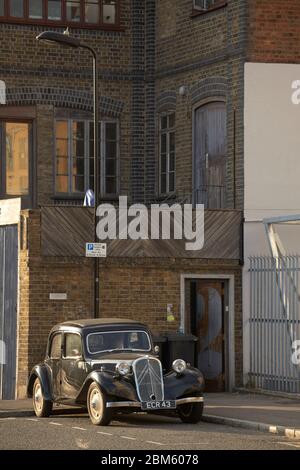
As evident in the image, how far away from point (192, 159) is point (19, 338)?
19.9 feet

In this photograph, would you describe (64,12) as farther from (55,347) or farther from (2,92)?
(55,347)

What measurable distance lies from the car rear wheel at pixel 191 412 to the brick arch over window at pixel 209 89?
29.1ft

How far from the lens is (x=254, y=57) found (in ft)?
88.6

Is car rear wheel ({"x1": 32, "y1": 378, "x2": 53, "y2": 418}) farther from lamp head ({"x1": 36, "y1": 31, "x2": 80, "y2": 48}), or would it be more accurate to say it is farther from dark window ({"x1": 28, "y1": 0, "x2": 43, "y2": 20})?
dark window ({"x1": 28, "y1": 0, "x2": 43, "y2": 20})

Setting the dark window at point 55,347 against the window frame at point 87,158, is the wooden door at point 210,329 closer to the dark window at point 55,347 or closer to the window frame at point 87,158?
the window frame at point 87,158

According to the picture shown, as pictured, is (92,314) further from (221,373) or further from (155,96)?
(155,96)

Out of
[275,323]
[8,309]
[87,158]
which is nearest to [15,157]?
[87,158]

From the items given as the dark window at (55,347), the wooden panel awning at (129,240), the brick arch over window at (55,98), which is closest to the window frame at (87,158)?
the brick arch over window at (55,98)

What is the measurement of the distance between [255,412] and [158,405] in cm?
263

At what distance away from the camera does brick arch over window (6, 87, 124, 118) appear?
29953mm

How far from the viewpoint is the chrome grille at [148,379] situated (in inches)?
789

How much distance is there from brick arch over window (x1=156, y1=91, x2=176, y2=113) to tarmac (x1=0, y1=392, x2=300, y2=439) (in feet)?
23.7
